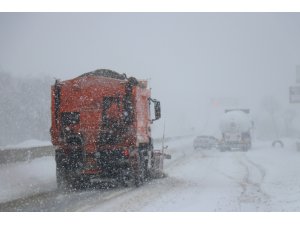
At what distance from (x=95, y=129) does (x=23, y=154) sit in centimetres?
693

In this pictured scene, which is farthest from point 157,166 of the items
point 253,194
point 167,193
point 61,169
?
point 253,194

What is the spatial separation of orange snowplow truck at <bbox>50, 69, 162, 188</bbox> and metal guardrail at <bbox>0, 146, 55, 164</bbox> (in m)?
4.42

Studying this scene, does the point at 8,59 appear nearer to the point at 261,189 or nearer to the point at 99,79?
the point at 99,79

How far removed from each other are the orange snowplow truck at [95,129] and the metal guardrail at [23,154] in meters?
4.42

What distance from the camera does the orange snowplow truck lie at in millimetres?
17016

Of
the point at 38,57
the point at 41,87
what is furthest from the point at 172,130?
the point at 38,57

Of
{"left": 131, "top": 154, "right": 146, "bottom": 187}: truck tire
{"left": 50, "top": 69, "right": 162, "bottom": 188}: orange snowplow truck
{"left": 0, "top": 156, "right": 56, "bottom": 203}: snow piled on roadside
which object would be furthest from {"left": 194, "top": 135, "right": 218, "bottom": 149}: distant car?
{"left": 50, "top": 69, "right": 162, "bottom": 188}: orange snowplow truck

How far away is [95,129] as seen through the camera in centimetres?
1709

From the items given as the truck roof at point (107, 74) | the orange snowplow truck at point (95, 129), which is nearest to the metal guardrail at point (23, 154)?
the orange snowplow truck at point (95, 129)

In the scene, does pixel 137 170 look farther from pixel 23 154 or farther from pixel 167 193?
pixel 23 154

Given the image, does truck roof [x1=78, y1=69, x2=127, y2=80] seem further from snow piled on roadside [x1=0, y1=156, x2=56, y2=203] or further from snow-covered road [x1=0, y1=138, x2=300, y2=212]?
snow piled on roadside [x1=0, y1=156, x2=56, y2=203]

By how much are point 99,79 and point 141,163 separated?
10.2 feet

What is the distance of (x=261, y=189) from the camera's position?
16.8 meters

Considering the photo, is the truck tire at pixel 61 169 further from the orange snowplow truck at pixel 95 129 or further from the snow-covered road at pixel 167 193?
the snow-covered road at pixel 167 193
